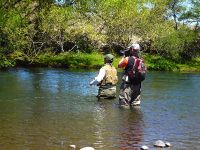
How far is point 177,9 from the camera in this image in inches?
2719

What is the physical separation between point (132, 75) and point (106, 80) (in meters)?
3.00

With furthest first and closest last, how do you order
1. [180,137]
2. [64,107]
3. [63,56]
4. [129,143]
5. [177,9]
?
1. [177,9]
2. [63,56]
3. [64,107]
4. [180,137]
5. [129,143]

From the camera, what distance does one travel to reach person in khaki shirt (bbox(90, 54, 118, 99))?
20031mm

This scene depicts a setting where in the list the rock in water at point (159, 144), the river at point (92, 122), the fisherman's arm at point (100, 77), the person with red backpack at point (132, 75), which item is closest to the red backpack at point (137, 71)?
the person with red backpack at point (132, 75)

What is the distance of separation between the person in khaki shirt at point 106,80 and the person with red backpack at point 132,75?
7.60 feet

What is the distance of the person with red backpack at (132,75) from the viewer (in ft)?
56.5

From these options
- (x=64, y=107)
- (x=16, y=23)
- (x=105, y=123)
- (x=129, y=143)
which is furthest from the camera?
(x=16, y=23)

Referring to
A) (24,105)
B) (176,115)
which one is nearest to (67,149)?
(176,115)

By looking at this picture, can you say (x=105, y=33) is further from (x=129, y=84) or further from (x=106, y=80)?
(x=129, y=84)

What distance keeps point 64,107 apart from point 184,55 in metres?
47.2

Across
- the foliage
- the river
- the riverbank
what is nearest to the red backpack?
the river

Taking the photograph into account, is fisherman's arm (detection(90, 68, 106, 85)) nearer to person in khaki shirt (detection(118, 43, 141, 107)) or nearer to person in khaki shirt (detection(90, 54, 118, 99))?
person in khaki shirt (detection(90, 54, 118, 99))

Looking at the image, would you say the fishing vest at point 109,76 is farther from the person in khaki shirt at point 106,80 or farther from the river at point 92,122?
the river at point 92,122

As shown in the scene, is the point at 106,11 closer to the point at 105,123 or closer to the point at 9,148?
the point at 105,123
